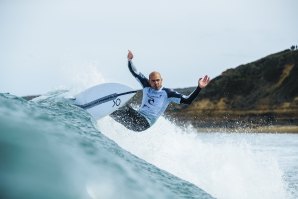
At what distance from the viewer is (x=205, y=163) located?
11.1 metres

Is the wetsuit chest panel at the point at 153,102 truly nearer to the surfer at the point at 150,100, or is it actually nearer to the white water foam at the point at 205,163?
the surfer at the point at 150,100

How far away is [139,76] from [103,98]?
1028mm

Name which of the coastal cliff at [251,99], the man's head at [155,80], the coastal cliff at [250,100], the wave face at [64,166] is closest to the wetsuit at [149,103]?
the man's head at [155,80]

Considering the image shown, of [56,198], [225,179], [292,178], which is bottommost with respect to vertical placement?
→ [292,178]

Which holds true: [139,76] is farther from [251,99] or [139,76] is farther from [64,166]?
[251,99]

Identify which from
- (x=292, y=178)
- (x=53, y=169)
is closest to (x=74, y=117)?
(x=53, y=169)

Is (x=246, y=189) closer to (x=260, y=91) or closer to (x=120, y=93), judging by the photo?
(x=120, y=93)

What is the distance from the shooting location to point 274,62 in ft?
229

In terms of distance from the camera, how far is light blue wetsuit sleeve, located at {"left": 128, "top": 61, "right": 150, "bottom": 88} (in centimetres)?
984

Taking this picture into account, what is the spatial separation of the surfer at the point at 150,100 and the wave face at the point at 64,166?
201 inches

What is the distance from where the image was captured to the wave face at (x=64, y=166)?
119 inches

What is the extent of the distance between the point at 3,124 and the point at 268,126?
4879cm

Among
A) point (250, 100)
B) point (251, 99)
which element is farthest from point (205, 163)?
point (251, 99)

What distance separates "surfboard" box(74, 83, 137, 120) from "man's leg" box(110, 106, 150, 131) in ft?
0.97
